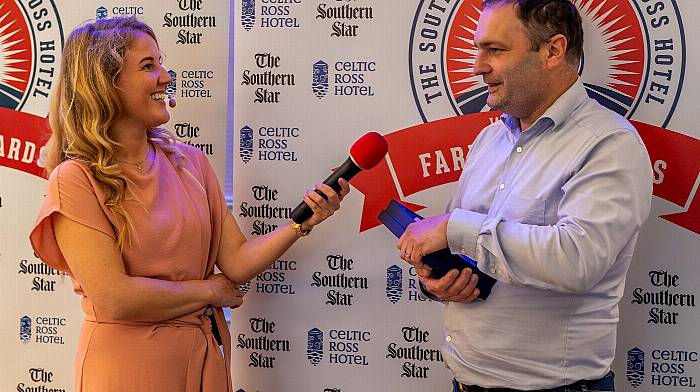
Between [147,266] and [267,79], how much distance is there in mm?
738

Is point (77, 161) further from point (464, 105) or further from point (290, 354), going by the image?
point (464, 105)

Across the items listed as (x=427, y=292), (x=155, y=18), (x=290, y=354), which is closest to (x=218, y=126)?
(x=155, y=18)

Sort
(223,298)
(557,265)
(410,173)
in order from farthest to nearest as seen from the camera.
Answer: (410,173), (223,298), (557,265)

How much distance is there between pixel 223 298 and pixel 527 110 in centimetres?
99

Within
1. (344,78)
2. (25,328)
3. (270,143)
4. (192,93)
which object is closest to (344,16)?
(344,78)

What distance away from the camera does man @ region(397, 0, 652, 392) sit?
188 cm

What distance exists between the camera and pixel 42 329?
2.89 metres

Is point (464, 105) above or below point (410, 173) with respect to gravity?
above

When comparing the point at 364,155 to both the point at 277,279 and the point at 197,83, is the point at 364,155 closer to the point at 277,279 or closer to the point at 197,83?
the point at 277,279

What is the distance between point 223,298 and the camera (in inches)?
95.7

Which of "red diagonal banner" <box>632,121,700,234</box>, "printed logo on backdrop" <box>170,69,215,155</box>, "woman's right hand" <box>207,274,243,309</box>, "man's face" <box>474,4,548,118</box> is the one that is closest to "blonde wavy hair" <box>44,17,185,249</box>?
"woman's right hand" <box>207,274,243,309</box>

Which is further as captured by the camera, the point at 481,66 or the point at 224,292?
the point at 224,292

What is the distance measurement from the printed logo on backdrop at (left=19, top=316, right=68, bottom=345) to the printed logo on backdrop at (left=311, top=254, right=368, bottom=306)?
91 cm

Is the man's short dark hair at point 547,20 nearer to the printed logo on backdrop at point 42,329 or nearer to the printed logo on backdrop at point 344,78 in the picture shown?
the printed logo on backdrop at point 344,78
